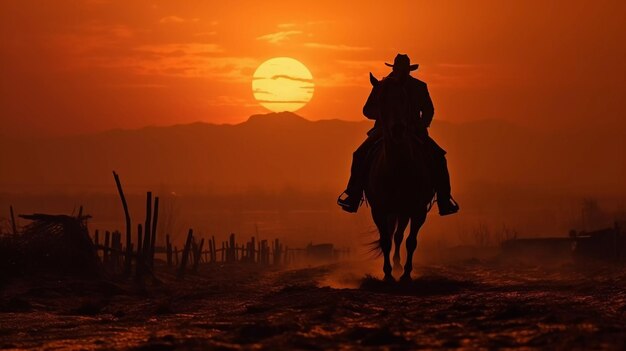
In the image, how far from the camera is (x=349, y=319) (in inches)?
419

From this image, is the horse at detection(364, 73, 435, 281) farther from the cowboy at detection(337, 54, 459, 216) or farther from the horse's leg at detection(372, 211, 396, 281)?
the cowboy at detection(337, 54, 459, 216)

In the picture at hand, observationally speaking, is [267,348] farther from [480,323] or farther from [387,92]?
[387,92]

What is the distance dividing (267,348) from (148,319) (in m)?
4.27

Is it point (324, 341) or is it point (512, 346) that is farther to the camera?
point (324, 341)

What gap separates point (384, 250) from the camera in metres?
16.4

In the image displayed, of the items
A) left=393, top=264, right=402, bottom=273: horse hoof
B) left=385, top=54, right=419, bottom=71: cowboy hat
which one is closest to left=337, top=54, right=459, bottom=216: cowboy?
left=385, top=54, right=419, bottom=71: cowboy hat

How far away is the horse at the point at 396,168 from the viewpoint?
1434 centimetres

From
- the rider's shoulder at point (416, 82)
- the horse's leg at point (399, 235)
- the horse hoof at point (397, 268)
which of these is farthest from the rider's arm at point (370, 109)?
the horse hoof at point (397, 268)

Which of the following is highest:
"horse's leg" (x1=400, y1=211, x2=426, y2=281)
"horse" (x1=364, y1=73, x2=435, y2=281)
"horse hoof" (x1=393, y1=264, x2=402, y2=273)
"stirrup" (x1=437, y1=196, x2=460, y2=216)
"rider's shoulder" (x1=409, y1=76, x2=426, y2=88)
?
"rider's shoulder" (x1=409, y1=76, x2=426, y2=88)

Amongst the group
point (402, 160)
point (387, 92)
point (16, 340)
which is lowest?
point (16, 340)

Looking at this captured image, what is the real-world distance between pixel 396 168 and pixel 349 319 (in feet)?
15.8

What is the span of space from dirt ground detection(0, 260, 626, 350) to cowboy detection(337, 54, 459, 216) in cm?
150

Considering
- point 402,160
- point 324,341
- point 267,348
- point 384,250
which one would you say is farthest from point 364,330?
point 384,250

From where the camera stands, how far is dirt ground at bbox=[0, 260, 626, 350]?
8648 mm
